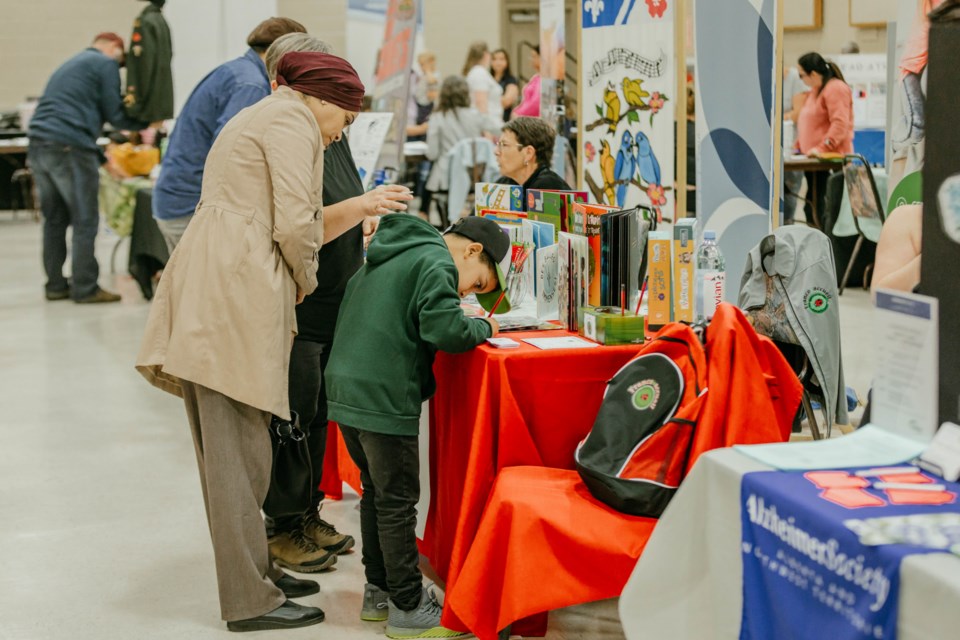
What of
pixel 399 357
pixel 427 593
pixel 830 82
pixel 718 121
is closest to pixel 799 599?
pixel 399 357

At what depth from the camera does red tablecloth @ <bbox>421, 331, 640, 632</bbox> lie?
106 inches

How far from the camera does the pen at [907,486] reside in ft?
4.97

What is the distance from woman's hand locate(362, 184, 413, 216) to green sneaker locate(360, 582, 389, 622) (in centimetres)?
95

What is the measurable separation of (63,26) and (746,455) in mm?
14357

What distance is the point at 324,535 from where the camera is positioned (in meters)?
3.39

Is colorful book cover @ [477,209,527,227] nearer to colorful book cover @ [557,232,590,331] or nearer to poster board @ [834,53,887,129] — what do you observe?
colorful book cover @ [557,232,590,331]

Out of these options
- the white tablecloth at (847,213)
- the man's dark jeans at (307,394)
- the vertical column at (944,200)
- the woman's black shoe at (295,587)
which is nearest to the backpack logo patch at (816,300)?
the man's dark jeans at (307,394)

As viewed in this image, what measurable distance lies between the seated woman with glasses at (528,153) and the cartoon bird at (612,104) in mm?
538

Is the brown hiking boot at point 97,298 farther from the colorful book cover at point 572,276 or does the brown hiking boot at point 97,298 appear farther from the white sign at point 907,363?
the white sign at point 907,363

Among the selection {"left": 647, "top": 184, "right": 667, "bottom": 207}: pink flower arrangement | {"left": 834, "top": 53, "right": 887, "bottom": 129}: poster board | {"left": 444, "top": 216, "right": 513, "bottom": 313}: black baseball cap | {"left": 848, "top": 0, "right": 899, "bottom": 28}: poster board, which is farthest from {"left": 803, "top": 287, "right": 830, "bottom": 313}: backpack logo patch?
{"left": 848, "top": 0, "right": 899, "bottom": 28}: poster board

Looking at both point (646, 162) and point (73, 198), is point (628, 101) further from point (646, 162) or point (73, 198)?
point (73, 198)

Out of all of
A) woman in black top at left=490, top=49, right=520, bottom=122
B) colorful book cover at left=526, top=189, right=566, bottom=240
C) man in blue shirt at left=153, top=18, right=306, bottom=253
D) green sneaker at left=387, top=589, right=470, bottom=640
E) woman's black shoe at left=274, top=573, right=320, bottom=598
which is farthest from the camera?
woman in black top at left=490, top=49, right=520, bottom=122

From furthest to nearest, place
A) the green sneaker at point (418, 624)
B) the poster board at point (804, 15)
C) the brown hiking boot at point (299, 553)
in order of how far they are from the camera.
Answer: the poster board at point (804, 15), the brown hiking boot at point (299, 553), the green sneaker at point (418, 624)

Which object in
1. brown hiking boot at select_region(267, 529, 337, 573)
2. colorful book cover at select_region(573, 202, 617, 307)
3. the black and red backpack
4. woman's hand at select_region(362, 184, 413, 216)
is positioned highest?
woman's hand at select_region(362, 184, 413, 216)
